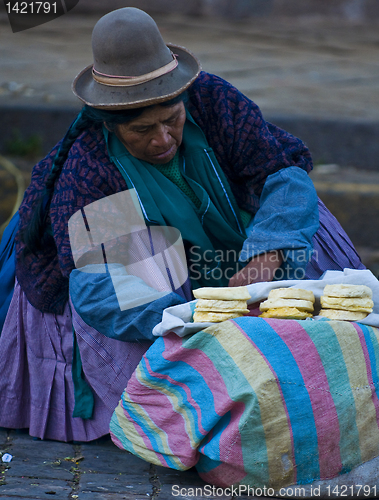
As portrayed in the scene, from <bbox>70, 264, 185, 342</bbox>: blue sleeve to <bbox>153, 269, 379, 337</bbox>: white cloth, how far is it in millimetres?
89

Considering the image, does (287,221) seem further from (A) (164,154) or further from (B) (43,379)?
(B) (43,379)

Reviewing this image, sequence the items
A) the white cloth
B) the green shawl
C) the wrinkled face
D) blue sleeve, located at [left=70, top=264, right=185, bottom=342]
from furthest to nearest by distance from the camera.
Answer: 1. the green shawl
2. the wrinkled face
3. blue sleeve, located at [left=70, top=264, right=185, bottom=342]
4. the white cloth

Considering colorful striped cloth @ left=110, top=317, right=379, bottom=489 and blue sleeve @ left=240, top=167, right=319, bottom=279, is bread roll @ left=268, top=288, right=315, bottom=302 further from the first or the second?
blue sleeve @ left=240, top=167, right=319, bottom=279

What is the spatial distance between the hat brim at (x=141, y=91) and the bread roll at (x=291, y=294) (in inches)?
31.1

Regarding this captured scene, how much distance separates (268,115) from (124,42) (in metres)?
3.88

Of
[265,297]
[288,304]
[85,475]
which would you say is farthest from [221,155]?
[85,475]

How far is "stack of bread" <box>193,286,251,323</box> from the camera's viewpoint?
6.63 feet

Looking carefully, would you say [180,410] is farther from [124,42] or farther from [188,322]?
[124,42]

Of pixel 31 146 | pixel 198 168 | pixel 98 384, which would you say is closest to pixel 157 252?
pixel 198 168

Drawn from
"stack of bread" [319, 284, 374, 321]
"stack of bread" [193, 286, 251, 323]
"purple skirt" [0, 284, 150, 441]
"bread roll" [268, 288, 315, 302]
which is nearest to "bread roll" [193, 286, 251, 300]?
"stack of bread" [193, 286, 251, 323]

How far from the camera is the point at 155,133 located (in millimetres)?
2354

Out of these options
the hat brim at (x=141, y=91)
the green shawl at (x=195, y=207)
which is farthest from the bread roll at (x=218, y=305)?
the hat brim at (x=141, y=91)

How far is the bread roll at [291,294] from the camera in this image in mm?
2068

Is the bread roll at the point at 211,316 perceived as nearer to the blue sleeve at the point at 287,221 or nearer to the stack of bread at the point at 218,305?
the stack of bread at the point at 218,305
